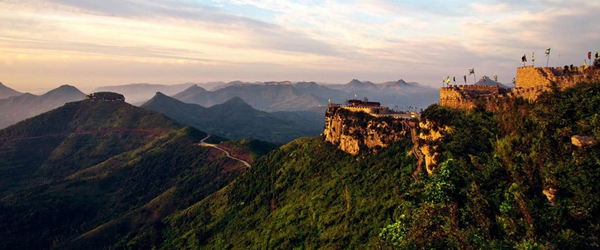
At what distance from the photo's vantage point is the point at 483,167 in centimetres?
4256

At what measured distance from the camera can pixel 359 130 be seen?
74000 millimetres

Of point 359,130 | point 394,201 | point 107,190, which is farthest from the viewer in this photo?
point 107,190

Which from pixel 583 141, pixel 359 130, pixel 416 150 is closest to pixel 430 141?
pixel 416 150

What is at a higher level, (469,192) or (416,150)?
(416,150)

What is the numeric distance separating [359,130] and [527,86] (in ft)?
97.5

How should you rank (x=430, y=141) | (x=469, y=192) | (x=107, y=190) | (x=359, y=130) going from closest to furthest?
(x=469, y=192)
(x=430, y=141)
(x=359, y=130)
(x=107, y=190)

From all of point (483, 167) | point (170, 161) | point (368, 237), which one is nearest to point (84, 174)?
point (170, 161)

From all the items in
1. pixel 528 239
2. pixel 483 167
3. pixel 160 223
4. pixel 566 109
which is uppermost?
pixel 566 109

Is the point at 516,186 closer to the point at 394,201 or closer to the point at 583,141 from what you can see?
the point at 583,141

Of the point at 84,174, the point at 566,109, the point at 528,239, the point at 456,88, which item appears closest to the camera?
the point at 528,239

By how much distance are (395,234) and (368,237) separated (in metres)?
6.51

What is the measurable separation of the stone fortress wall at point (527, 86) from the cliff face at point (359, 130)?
9.76 metres

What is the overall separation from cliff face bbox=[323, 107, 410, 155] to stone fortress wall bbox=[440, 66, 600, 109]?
32.0 ft

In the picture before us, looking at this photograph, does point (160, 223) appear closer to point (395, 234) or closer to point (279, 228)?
point (279, 228)
